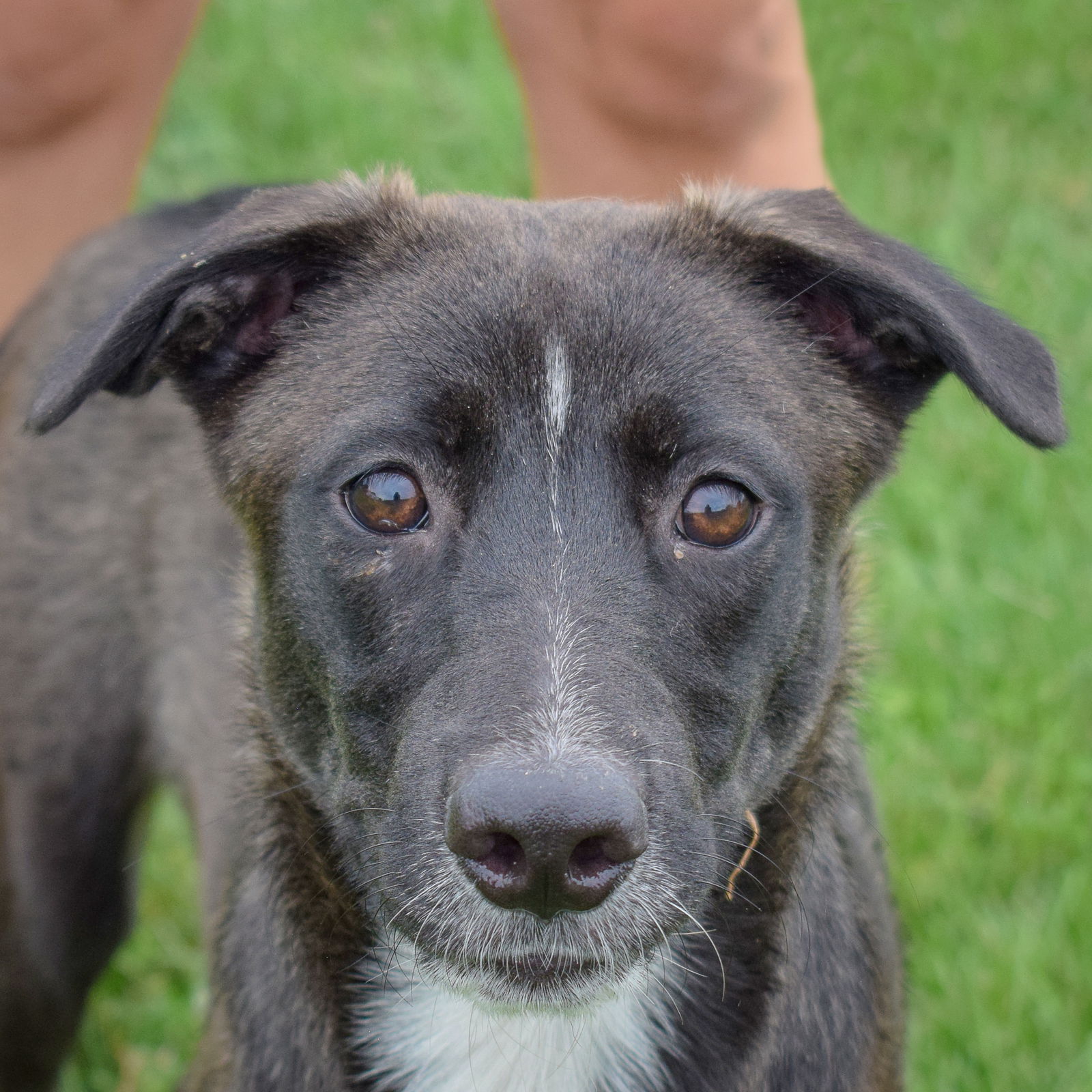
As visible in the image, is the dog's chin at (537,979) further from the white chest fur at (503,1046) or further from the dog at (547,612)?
the white chest fur at (503,1046)

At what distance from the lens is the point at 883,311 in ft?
9.61

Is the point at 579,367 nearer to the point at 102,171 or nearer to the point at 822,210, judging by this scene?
the point at 822,210

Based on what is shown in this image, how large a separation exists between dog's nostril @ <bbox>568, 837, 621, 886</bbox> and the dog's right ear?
1168mm

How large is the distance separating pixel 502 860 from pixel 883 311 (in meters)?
1.26

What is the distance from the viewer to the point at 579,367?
2729mm

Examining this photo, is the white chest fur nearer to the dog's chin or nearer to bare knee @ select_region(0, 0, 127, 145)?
the dog's chin

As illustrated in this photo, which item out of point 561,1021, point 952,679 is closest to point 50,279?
point 561,1021

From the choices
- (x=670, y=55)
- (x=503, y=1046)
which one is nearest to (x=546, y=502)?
(x=503, y=1046)

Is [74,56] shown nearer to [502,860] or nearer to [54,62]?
[54,62]

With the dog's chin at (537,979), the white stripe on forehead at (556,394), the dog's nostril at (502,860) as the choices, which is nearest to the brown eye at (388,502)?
the white stripe on forehead at (556,394)

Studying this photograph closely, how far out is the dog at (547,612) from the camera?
2576 mm

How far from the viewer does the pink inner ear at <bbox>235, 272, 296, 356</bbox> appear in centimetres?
308

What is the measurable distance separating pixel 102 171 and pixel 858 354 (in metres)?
2.32

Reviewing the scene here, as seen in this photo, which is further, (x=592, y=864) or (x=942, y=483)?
(x=942, y=483)
